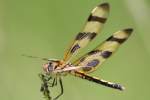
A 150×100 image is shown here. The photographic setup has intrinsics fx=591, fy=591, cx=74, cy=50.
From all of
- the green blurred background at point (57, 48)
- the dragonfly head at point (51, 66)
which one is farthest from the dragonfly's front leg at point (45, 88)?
the green blurred background at point (57, 48)

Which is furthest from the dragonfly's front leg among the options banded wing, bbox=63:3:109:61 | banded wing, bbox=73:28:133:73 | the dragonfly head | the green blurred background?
the green blurred background

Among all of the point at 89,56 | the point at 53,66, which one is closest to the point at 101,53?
the point at 89,56

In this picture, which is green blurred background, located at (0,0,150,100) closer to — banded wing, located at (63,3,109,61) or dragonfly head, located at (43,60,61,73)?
banded wing, located at (63,3,109,61)

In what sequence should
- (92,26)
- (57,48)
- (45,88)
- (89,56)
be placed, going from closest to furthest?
(45,88)
(89,56)
(92,26)
(57,48)

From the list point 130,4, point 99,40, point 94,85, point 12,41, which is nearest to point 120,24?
point 99,40

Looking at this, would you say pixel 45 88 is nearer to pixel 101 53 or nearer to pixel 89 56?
pixel 89 56

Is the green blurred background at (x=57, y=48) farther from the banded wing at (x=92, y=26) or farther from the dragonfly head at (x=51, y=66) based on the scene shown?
the dragonfly head at (x=51, y=66)

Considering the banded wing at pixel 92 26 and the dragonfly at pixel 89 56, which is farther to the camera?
the banded wing at pixel 92 26

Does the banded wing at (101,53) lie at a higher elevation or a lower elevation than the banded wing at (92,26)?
lower

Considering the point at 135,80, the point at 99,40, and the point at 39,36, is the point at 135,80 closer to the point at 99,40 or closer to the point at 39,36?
the point at 99,40
